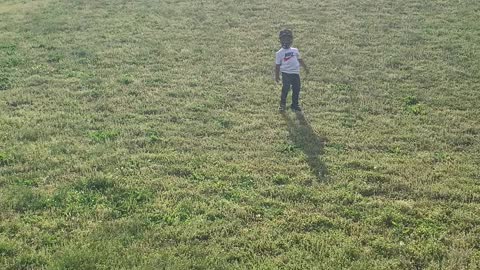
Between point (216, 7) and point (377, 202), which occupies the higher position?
point (216, 7)

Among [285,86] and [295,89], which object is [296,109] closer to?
[295,89]

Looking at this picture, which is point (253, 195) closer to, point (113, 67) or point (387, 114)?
point (387, 114)

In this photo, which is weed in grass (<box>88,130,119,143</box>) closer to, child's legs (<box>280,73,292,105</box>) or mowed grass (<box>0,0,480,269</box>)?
mowed grass (<box>0,0,480,269</box>)

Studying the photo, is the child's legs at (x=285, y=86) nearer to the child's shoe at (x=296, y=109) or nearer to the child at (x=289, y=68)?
the child at (x=289, y=68)

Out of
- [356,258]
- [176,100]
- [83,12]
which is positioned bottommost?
[356,258]

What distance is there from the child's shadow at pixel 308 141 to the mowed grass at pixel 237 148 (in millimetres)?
37

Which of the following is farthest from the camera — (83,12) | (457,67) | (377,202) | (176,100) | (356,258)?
(83,12)

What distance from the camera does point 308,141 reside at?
916 centimetres

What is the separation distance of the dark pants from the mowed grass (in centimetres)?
32

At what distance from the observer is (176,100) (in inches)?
433

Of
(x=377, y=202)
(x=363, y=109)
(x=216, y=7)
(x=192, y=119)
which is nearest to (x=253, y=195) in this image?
(x=377, y=202)

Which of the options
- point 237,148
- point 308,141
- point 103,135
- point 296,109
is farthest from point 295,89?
point 103,135

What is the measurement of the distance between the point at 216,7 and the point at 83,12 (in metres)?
4.85

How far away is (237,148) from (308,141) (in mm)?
1302
